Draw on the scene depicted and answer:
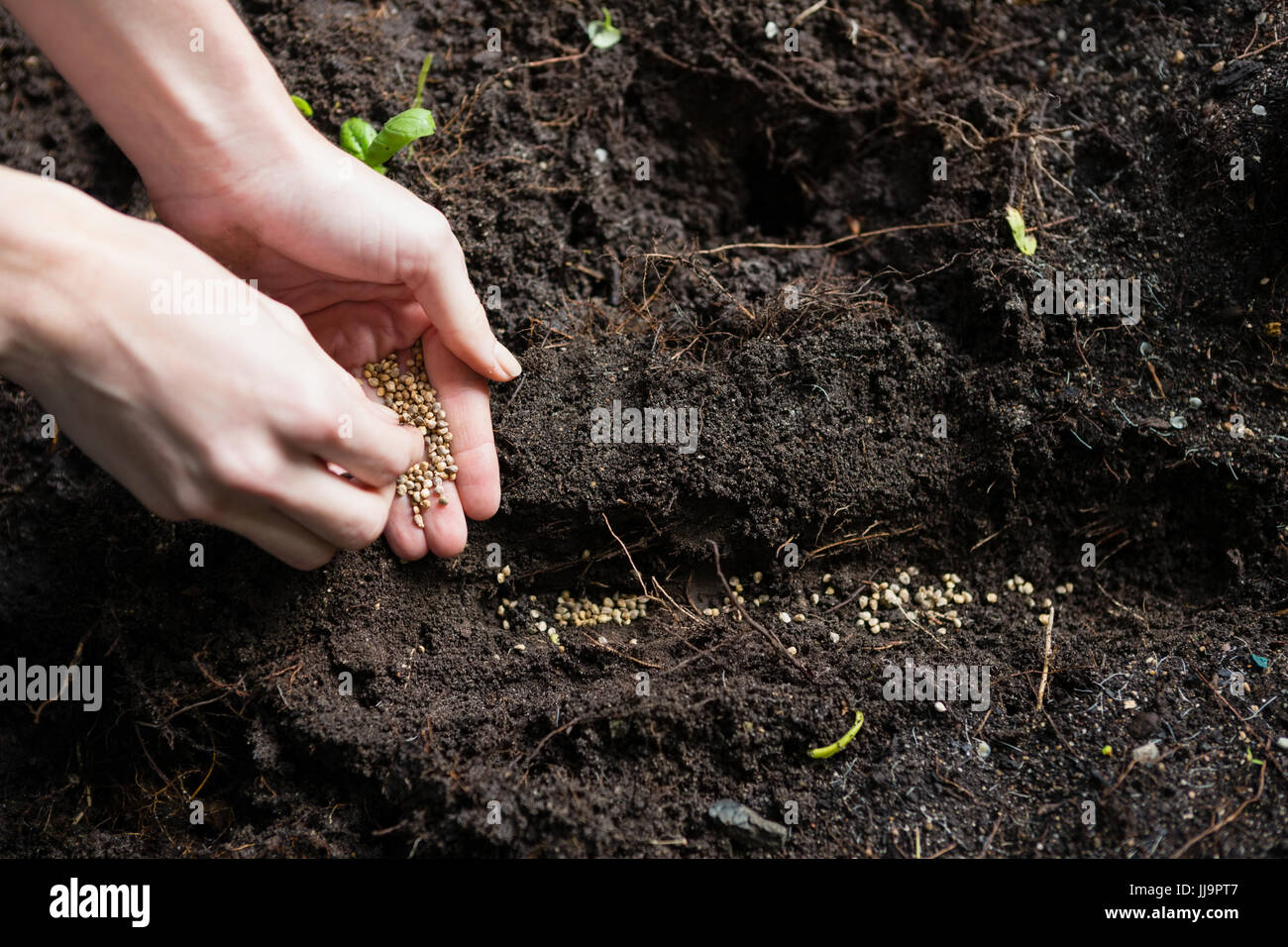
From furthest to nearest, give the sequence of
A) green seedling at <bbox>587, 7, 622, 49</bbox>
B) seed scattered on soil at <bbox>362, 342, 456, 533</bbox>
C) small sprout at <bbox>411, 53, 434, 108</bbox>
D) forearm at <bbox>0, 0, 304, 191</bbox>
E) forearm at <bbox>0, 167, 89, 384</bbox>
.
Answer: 1. green seedling at <bbox>587, 7, 622, 49</bbox>
2. small sprout at <bbox>411, 53, 434, 108</bbox>
3. seed scattered on soil at <bbox>362, 342, 456, 533</bbox>
4. forearm at <bbox>0, 0, 304, 191</bbox>
5. forearm at <bbox>0, 167, 89, 384</bbox>

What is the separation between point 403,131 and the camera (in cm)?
221

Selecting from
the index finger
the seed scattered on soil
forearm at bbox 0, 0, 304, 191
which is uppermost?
forearm at bbox 0, 0, 304, 191

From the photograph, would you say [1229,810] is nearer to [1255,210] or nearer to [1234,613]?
[1234,613]

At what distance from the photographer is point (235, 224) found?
6.56 ft

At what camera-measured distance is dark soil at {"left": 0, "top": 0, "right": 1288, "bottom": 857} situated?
188cm

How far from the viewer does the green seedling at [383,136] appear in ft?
7.24

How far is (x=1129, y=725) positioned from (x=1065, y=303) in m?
0.99

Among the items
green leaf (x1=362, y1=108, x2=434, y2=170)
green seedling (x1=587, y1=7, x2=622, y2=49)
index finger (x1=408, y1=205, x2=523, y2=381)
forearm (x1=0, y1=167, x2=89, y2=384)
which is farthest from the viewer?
green seedling (x1=587, y1=7, x2=622, y2=49)

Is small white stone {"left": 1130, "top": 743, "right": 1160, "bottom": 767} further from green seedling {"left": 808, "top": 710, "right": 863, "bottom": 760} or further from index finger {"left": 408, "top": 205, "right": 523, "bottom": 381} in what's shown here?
index finger {"left": 408, "top": 205, "right": 523, "bottom": 381}

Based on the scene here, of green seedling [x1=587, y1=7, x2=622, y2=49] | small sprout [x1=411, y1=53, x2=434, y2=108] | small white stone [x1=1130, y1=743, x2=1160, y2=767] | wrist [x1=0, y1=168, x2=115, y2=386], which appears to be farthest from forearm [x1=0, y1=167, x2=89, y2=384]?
small white stone [x1=1130, y1=743, x2=1160, y2=767]

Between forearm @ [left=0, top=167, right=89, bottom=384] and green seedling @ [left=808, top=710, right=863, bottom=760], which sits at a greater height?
forearm @ [left=0, top=167, right=89, bottom=384]

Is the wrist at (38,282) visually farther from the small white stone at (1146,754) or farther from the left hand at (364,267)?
the small white stone at (1146,754)

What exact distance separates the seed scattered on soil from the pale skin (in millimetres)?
24

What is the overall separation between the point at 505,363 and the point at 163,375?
0.73 metres
